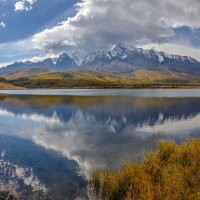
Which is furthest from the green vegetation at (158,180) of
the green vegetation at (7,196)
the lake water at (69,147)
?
the green vegetation at (7,196)

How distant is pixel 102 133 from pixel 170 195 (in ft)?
123

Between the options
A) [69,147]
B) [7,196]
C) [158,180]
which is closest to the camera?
[158,180]

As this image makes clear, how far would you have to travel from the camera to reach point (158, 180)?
22312 mm

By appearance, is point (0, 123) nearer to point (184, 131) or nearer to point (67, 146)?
point (67, 146)

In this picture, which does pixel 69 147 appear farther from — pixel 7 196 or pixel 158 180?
pixel 158 180

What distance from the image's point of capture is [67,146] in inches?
1764

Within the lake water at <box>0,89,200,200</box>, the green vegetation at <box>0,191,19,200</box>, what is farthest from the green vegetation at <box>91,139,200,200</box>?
the green vegetation at <box>0,191,19,200</box>

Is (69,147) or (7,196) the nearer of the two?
(7,196)

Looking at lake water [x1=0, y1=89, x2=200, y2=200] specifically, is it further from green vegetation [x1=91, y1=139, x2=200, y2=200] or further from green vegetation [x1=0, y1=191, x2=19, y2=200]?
green vegetation [x1=91, y1=139, x2=200, y2=200]

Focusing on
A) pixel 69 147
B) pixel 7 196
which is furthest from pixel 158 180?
pixel 69 147

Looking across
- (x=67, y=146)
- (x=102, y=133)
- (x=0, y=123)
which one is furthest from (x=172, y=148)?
(x=0, y=123)

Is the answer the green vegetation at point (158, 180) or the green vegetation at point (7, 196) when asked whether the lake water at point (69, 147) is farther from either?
the green vegetation at point (158, 180)

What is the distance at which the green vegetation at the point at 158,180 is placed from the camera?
19172 mm

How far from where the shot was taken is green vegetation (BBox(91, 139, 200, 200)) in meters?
19.2
